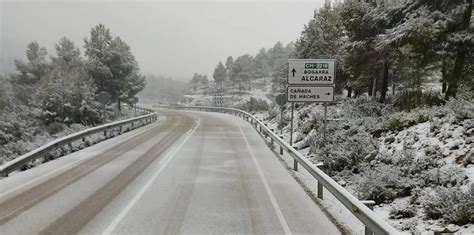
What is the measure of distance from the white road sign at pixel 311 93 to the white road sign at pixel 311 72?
0.70ft

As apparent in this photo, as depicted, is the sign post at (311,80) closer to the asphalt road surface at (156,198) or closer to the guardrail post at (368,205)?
the asphalt road surface at (156,198)

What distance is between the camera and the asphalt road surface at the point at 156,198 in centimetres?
691

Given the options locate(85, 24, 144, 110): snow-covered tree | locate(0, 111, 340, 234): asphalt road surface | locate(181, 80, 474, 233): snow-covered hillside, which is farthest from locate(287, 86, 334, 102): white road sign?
locate(85, 24, 144, 110): snow-covered tree

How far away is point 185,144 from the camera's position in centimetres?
1912

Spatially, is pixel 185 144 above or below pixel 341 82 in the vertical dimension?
below

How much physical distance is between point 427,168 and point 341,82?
27361 mm

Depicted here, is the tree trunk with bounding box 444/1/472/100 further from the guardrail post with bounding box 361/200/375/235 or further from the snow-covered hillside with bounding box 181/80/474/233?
the guardrail post with bounding box 361/200/375/235

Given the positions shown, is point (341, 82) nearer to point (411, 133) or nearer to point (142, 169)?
point (411, 133)

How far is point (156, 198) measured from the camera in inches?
346

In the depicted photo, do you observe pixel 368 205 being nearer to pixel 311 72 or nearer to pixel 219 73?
pixel 311 72

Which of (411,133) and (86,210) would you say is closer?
(86,210)

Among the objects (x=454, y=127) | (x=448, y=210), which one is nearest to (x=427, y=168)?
(x=454, y=127)

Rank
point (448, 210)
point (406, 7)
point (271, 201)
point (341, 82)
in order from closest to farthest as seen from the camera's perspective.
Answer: point (448, 210) < point (271, 201) < point (406, 7) < point (341, 82)

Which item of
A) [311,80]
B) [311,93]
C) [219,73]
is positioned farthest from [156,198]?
[219,73]
